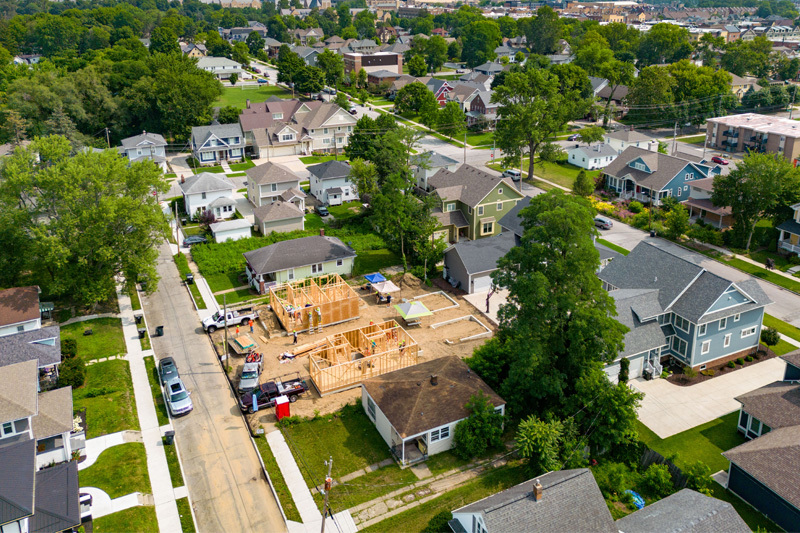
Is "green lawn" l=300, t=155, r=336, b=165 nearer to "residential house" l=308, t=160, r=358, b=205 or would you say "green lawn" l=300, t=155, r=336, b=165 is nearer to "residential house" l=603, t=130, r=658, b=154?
"residential house" l=308, t=160, r=358, b=205

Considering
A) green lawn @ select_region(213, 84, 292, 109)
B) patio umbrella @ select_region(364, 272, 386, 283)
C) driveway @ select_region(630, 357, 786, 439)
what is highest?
green lawn @ select_region(213, 84, 292, 109)

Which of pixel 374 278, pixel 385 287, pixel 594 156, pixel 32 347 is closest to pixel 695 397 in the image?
pixel 385 287

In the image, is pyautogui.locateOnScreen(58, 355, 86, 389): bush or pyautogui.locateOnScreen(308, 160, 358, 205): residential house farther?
pyautogui.locateOnScreen(308, 160, 358, 205): residential house

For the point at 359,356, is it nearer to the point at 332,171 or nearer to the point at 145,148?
the point at 332,171

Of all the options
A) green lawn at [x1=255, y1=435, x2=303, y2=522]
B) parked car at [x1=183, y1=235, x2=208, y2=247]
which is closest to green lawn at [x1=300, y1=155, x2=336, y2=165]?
parked car at [x1=183, y1=235, x2=208, y2=247]

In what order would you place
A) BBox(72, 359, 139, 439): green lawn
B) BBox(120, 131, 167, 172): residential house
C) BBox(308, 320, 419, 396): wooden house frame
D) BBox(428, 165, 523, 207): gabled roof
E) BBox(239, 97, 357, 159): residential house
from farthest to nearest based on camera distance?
BBox(239, 97, 357, 159): residential house, BBox(120, 131, 167, 172): residential house, BBox(428, 165, 523, 207): gabled roof, BBox(308, 320, 419, 396): wooden house frame, BBox(72, 359, 139, 439): green lawn

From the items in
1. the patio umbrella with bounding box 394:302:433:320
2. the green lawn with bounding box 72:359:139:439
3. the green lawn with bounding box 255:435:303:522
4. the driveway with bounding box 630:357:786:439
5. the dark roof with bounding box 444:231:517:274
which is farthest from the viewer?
the dark roof with bounding box 444:231:517:274
